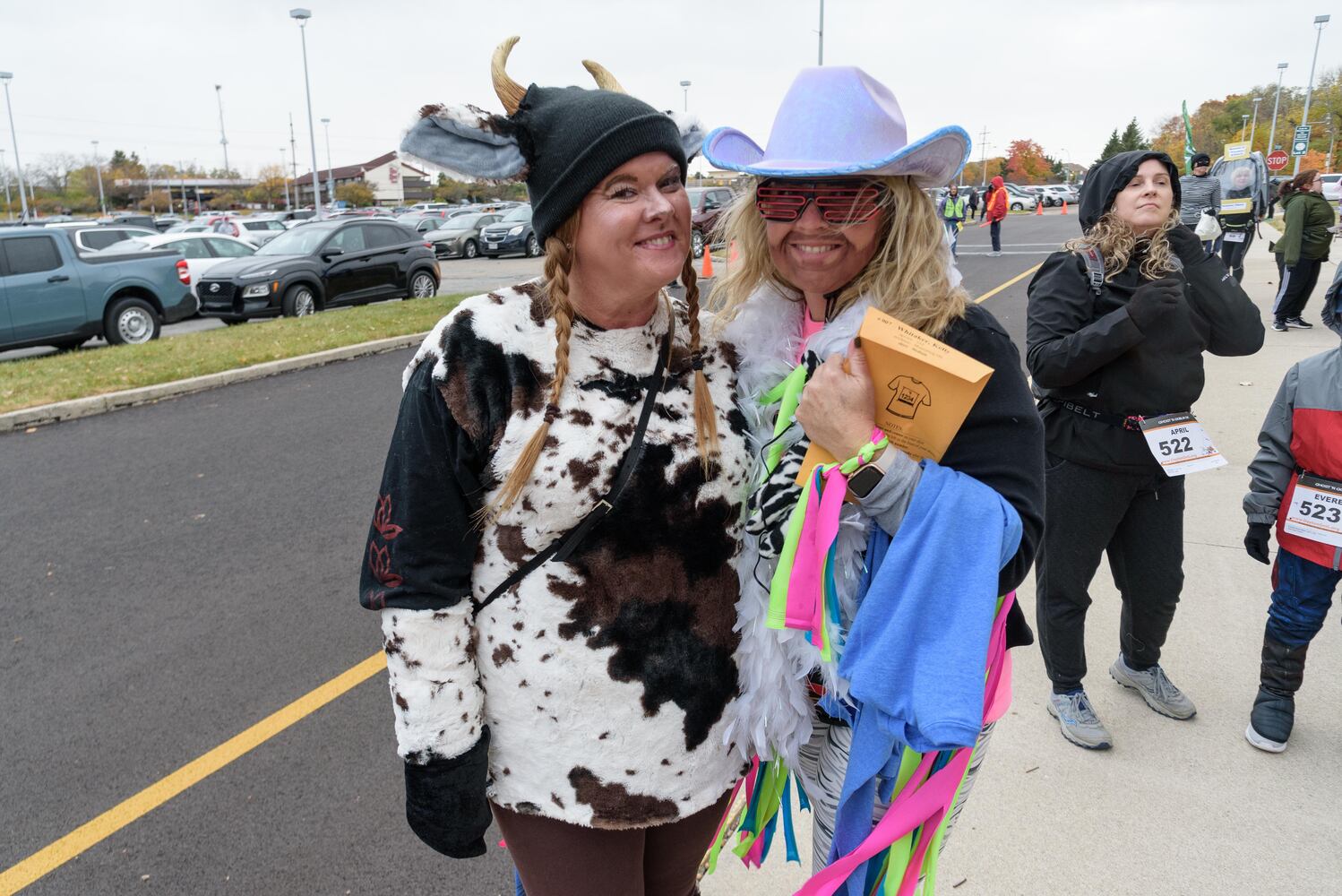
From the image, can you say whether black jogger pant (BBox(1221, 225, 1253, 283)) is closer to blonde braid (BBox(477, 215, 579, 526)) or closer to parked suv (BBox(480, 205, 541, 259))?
blonde braid (BBox(477, 215, 579, 526))

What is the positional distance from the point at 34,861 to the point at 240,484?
3451 mm

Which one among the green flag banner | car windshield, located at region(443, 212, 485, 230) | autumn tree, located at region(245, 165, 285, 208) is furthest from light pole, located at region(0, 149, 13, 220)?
the green flag banner

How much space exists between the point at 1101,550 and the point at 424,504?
7.83 feet

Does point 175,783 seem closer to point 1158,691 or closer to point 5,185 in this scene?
point 1158,691

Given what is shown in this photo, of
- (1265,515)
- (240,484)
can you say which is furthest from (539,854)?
(240,484)

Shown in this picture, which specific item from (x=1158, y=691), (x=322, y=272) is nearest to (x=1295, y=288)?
(x=1158, y=691)

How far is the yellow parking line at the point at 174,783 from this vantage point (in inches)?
99.2

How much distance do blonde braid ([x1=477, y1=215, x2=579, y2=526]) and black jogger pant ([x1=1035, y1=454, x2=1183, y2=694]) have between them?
1.94 m

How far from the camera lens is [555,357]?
1.47 meters

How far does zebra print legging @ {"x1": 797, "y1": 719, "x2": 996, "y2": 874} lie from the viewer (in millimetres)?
1718

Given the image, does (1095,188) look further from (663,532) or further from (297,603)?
(297,603)

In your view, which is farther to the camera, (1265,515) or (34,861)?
(1265,515)

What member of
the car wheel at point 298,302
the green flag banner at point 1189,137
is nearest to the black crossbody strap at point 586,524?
the green flag banner at point 1189,137

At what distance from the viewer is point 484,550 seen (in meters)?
1.50
